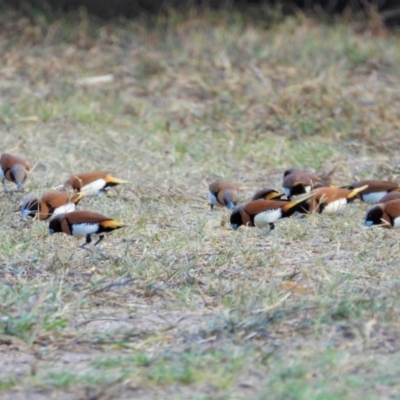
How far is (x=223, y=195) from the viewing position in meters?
6.65

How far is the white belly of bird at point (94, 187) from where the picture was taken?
675cm

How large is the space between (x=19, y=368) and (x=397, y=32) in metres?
9.81

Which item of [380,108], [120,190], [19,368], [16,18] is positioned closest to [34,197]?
[120,190]

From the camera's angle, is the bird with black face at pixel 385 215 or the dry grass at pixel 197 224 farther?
the bird with black face at pixel 385 215

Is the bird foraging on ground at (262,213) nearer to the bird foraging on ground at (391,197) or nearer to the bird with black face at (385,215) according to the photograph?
the bird with black face at (385,215)

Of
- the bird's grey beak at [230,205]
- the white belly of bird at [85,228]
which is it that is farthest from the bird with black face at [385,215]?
the white belly of bird at [85,228]

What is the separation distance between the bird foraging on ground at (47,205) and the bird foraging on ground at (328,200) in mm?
1523

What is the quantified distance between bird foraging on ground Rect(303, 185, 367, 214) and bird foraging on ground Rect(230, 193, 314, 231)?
268 mm

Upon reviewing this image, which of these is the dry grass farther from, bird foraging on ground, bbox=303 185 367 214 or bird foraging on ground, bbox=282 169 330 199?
bird foraging on ground, bbox=282 169 330 199

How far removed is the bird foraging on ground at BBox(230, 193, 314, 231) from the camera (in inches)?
229

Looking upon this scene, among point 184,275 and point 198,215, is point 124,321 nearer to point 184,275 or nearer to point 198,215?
point 184,275

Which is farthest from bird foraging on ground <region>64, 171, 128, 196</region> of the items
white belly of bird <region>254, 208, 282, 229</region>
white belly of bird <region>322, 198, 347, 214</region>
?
white belly of bird <region>322, 198, 347, 214</region>

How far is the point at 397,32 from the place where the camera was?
12711mm

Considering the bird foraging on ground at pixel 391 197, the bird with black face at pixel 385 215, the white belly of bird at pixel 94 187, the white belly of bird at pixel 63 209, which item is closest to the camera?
the bird with black face at pixel 385 215
